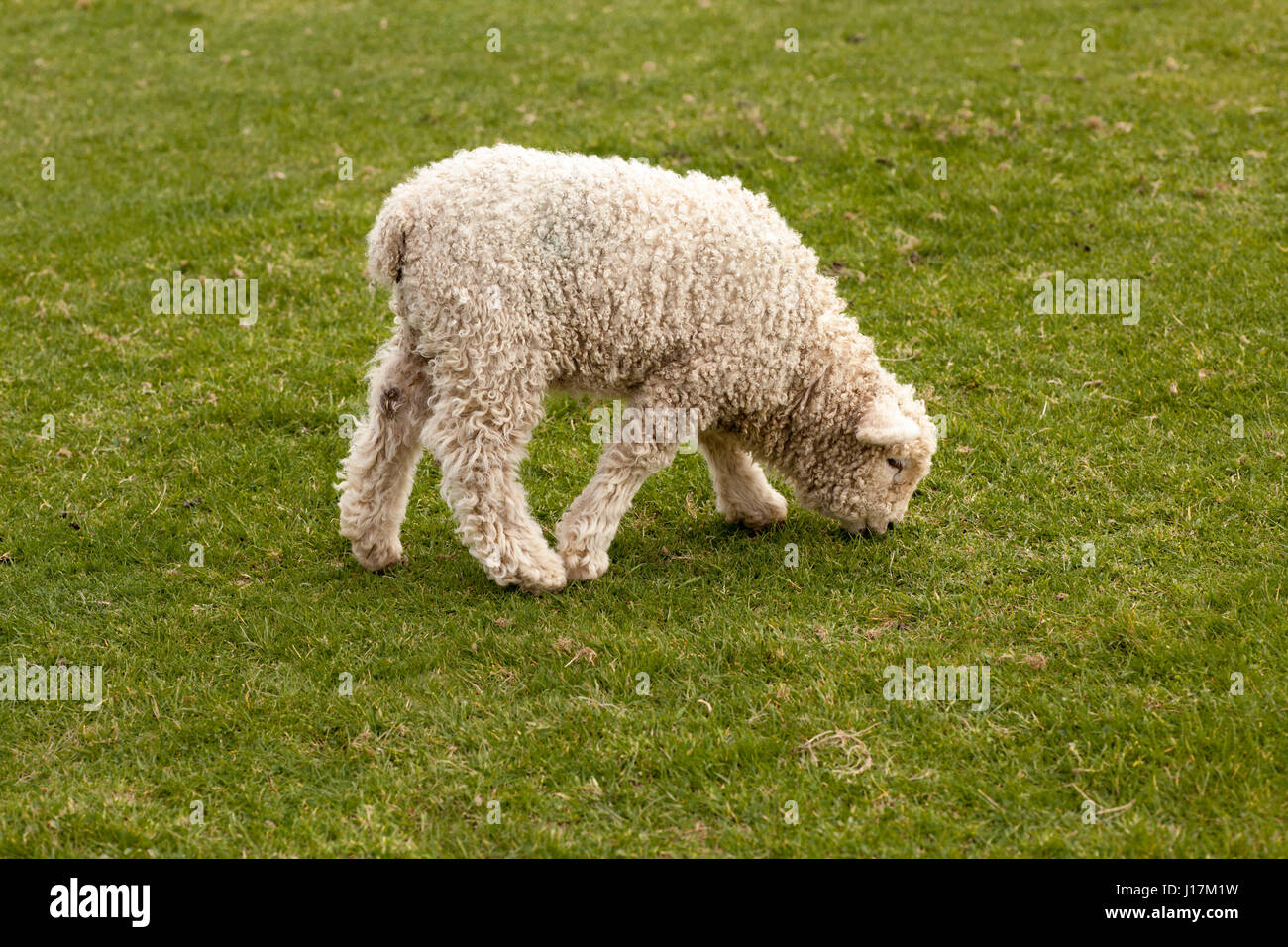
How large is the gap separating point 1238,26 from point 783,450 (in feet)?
32.6

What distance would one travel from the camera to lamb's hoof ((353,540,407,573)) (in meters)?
6.44

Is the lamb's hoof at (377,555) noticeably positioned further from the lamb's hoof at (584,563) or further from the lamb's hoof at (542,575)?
the lamb's hoof at (584,563)

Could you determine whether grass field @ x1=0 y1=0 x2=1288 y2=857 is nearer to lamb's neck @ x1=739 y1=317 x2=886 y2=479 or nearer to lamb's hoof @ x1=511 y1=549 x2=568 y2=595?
lamb's hoof @ x1=511 y1=549 x2=568 y2=595

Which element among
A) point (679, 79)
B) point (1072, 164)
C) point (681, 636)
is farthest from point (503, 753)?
point (679, 79)

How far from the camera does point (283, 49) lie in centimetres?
1473

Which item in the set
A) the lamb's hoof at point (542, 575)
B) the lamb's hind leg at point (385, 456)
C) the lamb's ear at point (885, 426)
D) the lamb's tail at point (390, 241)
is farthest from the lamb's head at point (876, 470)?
the lamb's tail at point (390, 241)

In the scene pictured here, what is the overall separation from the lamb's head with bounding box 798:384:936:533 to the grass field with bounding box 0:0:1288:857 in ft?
0.73

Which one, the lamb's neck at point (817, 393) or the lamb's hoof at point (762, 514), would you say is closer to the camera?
the lamb's neck at point (817, 393)

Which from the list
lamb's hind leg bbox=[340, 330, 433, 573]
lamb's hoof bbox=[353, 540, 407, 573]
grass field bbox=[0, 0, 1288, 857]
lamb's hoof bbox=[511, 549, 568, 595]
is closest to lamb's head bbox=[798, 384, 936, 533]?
grass field bbox=[0, 0, 1288, 857]

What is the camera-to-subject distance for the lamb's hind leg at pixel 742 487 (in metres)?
6.66

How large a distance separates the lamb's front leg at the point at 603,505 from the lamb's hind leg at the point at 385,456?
0.87 m

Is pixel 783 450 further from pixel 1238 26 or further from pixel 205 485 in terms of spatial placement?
pixel 1238 26

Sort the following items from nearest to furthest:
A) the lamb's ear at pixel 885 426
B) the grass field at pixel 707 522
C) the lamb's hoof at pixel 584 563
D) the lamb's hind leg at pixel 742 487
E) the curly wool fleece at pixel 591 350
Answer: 1. the grass field at pixel 707 522
2. the curly wool fleece at pixel 591 350
3. the lamb's ear at pixel 885 426
4. the lamb's hoof at pixel 584 563
5. the lamb's hind leg at pixel 742 487

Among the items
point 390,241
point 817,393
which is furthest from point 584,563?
point 390,241
